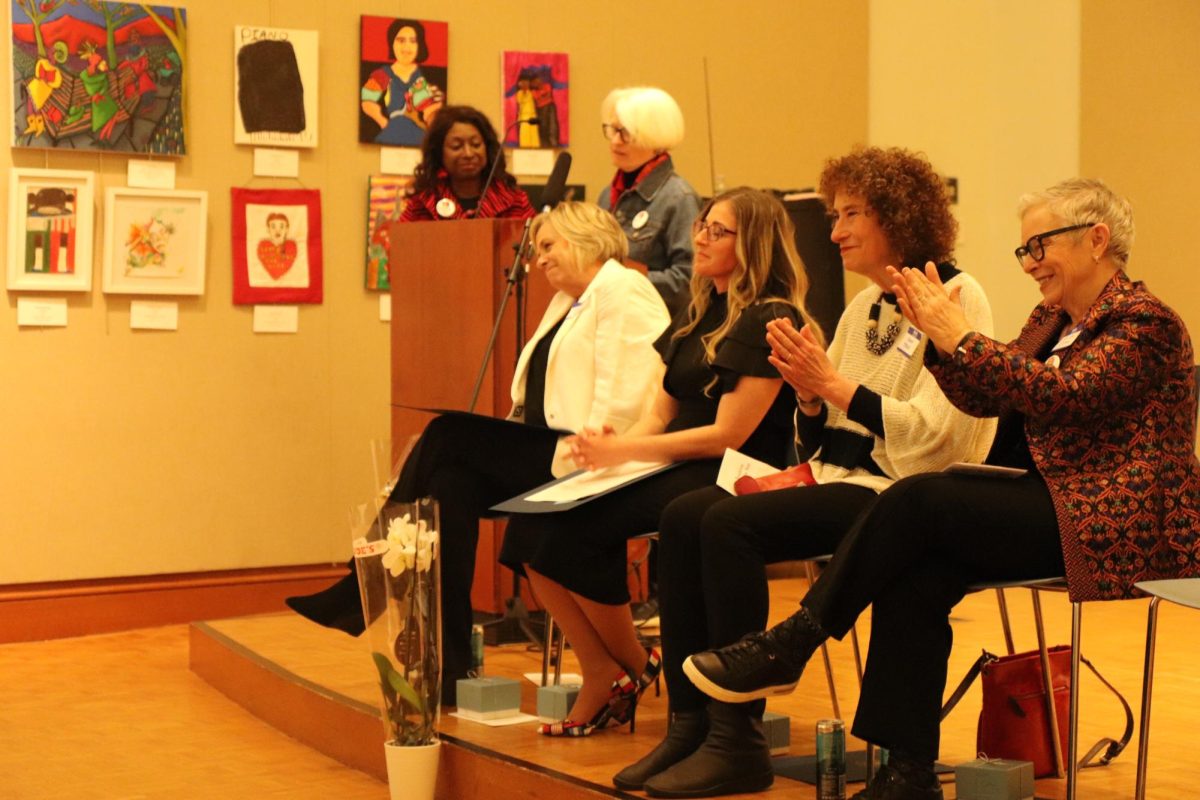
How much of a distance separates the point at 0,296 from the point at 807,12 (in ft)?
11.3

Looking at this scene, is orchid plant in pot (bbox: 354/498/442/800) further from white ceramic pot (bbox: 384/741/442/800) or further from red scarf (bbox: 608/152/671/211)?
red scarf (bbox: 608/152/671/211)

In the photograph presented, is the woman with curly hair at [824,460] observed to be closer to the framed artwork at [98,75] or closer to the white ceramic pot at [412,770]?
the white ceramic pot at [412,770]

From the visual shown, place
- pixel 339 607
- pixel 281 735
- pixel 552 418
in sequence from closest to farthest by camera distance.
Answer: pixel 339 607
pixel 552 418
pixel 281 735

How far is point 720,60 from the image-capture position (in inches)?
252

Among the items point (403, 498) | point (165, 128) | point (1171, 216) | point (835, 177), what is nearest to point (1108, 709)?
point (835, 177)

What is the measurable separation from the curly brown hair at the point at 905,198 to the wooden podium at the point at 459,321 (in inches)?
68.2

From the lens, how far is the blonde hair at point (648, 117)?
4613 mm

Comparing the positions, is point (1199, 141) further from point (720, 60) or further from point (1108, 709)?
point (1108, 709)

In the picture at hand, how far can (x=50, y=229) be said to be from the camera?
5.36 metres

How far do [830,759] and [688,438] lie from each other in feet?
2.69

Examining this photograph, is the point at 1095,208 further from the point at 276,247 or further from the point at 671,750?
the point at 276,247

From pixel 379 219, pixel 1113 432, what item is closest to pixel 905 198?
pixel 1113 432

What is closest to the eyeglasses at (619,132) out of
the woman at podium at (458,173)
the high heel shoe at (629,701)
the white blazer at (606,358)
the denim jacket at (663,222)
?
the denim jacket at (663,222)

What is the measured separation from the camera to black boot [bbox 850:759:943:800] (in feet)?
8.04
